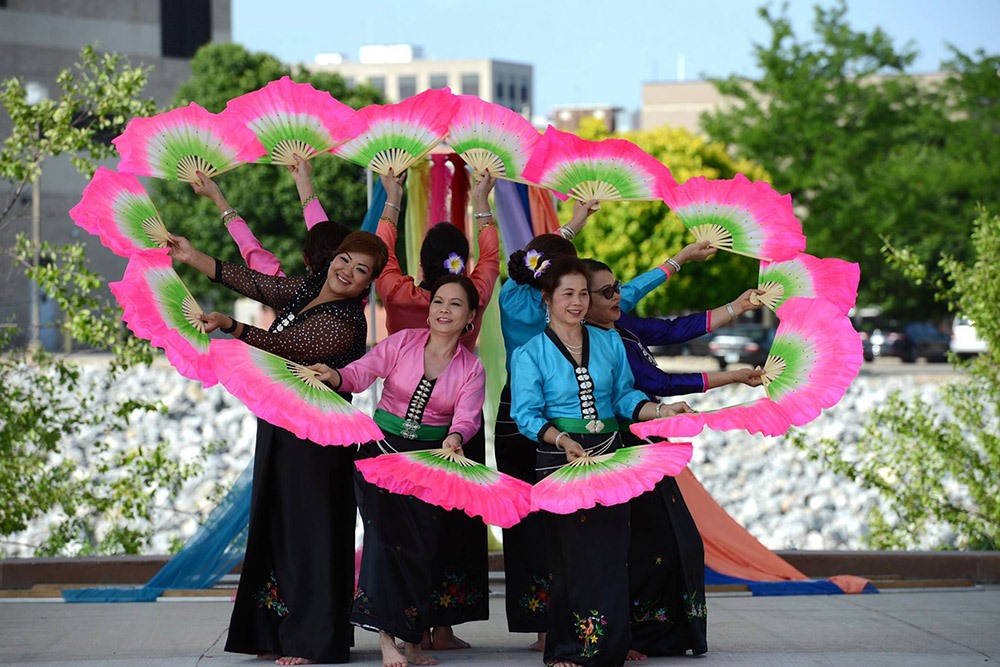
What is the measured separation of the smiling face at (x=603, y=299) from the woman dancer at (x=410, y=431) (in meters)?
0.42

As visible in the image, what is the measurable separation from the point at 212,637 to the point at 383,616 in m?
1.08

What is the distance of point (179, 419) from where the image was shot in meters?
19.2

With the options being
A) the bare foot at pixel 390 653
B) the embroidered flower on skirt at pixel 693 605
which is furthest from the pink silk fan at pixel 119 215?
the embroidered flower on skirt at pixel 693 605

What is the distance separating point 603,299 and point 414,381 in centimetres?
74

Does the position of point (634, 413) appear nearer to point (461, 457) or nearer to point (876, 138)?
point (461, 457)

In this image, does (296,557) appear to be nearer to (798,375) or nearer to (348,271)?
(348,271)

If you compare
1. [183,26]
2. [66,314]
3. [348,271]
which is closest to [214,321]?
[348,271]

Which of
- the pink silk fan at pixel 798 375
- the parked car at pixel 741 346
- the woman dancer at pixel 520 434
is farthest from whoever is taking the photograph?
the parked car at pixel 741 346

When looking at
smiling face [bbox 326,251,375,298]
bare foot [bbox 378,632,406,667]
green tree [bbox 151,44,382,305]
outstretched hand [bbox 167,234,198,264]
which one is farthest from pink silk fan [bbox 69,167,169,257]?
green tree [bbox 151,44,382,305]

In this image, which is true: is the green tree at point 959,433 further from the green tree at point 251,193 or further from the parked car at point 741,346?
the green tree at point 251,193

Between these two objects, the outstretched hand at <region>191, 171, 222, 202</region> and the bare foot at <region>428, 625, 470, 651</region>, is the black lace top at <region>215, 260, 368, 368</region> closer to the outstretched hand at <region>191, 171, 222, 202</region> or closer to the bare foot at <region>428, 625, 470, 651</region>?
the outstretched hand at <region>191, 171, 222, 202</region>

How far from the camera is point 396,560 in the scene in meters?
4.77

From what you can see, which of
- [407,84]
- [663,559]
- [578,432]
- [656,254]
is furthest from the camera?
[407,84]

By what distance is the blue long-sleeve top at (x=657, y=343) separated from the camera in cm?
501
